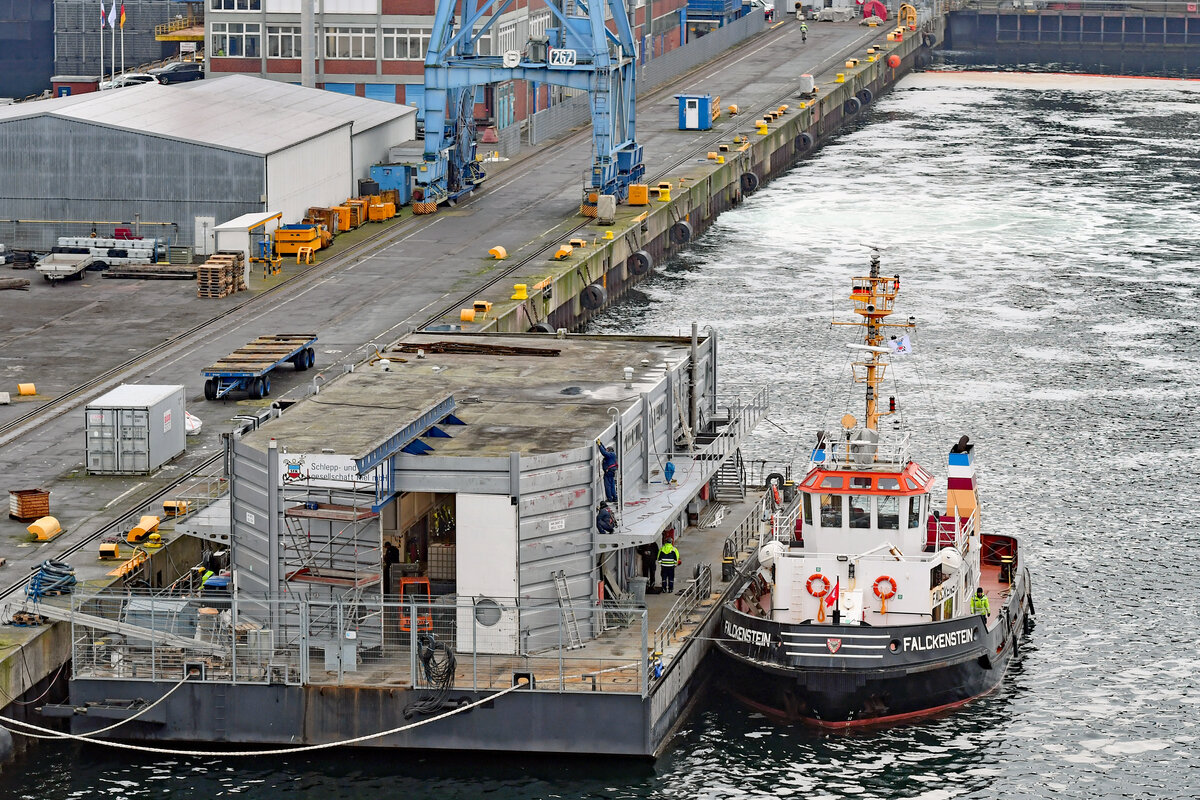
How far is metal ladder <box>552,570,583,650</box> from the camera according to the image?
4819 cm

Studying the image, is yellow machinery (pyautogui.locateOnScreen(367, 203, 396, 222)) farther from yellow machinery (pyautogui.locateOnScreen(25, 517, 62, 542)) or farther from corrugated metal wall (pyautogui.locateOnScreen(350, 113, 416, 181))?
yellow machinery (pyautogui.locateOnScreen(25, 517, 62, 542))

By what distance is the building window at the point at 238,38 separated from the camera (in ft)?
436

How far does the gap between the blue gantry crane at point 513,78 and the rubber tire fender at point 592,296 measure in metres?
15.0

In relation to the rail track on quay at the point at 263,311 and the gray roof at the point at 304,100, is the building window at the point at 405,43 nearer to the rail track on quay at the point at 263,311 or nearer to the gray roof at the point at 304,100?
the rail track on quay at the point at 263,311

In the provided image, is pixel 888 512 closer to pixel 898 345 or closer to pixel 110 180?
pixel 898 345

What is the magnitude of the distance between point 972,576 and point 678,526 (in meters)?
8.65

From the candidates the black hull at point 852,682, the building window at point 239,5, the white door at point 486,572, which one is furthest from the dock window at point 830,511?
the building window at point 239,5

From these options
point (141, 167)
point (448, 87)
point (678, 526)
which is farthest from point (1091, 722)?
point (448, 87)

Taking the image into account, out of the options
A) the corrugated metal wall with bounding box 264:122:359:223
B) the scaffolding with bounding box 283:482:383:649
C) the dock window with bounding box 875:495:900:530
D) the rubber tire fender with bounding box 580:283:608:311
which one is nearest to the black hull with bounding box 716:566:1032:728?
the dock window with bounding box 875:495:900:530

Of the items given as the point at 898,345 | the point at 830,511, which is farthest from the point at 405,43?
the point at 830,511

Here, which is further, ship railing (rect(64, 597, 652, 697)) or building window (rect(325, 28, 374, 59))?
building window (rect(325, 28, 374, 59))

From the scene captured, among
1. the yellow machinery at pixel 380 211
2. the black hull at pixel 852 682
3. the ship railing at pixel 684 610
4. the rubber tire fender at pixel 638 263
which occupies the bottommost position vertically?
the black hull at pixel 852 682

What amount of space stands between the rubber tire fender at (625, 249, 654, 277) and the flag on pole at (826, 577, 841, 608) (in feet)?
187

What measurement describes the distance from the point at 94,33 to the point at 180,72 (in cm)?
2466
